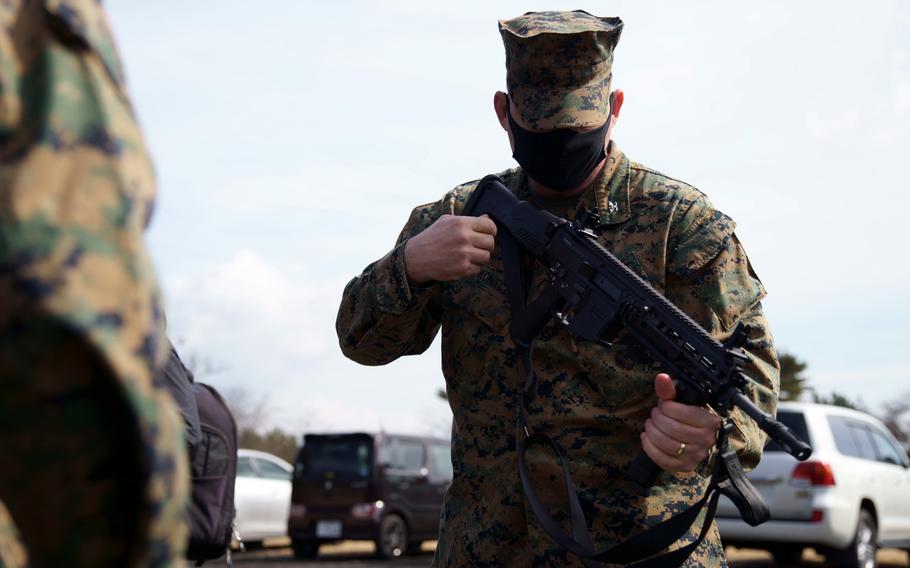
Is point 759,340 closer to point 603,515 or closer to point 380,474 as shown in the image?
point 603,515

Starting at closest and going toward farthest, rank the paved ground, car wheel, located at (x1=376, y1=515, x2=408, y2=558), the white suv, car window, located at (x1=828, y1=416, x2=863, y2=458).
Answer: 1. the white suv
2. car window, located at (x1=828, y1=416, x2=863, y2=458)
3. the paved ground
4. car wheel, located at (x1=376, y1=515, x2=408, y2=558)

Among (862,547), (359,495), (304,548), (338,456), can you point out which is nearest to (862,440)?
(862,547)

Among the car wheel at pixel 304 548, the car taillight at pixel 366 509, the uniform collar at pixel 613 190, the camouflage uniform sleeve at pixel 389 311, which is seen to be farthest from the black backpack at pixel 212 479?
the car wheel at pixel 304 548

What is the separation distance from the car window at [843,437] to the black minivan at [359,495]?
5802 mm

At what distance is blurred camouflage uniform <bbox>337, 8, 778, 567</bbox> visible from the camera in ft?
8.46

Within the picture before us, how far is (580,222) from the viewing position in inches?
109

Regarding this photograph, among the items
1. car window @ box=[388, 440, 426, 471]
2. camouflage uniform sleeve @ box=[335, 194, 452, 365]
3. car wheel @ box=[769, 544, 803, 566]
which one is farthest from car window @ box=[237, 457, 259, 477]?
camouflage uniform sleeve @ box=[335, 194, 452, 365]

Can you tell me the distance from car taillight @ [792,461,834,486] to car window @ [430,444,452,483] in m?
6.60

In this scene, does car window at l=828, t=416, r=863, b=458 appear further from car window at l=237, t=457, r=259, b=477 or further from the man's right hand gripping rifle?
the man's right hand gripping rifle

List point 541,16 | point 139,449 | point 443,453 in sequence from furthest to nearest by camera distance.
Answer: point 443,453 < point 541,16 < point 139,449

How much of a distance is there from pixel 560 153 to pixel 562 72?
21 centimetres

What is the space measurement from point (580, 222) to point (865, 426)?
9655mm

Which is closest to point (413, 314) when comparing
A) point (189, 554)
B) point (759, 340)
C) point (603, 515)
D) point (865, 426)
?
point (603, 515)

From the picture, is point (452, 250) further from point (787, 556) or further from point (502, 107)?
point (787, 556)
